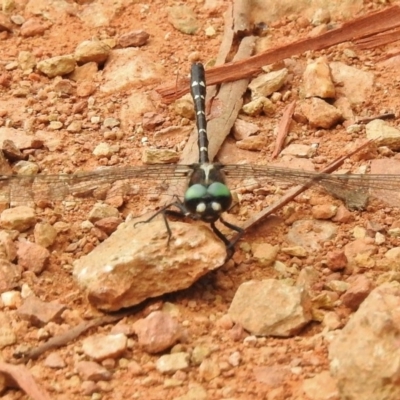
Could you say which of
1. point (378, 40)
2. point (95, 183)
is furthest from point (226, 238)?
point (378, 40)

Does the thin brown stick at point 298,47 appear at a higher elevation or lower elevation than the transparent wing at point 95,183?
higher

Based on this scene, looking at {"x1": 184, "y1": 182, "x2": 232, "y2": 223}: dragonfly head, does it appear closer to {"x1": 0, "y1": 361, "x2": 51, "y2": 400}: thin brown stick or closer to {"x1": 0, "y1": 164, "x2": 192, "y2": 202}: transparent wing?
{"x1": 0, "y1": 164, "x2": 192, "y2": 202}: transparent wing

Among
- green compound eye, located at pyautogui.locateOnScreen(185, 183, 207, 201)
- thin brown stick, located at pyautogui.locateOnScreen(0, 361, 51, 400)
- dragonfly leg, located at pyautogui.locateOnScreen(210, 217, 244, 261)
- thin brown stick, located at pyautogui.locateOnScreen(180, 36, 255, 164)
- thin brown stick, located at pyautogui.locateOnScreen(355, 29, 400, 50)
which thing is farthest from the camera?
thin brown stick, located at pyautogui.locateOnScreen(355, 29, 400, 50)

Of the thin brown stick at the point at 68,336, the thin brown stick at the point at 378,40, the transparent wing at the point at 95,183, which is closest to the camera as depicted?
the thin brown stick at the point at 68,336

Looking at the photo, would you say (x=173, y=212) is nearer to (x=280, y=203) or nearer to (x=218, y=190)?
(x=218, y=190)

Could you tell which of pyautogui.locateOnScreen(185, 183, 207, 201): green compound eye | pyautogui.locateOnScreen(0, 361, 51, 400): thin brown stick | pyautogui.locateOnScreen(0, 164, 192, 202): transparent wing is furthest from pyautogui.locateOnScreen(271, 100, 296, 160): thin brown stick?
pyautogui.locateOnScreen(0, 361, 51, 400): thin brown stick

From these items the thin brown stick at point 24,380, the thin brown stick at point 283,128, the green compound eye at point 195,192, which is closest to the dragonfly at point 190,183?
the green compound eye at point 195,192

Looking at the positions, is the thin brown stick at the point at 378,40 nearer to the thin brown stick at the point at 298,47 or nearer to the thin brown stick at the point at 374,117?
the thin brown stick at the point at 298,47

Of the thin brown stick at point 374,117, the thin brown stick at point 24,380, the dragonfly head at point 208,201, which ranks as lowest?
the thin brown stick at point 24,380
